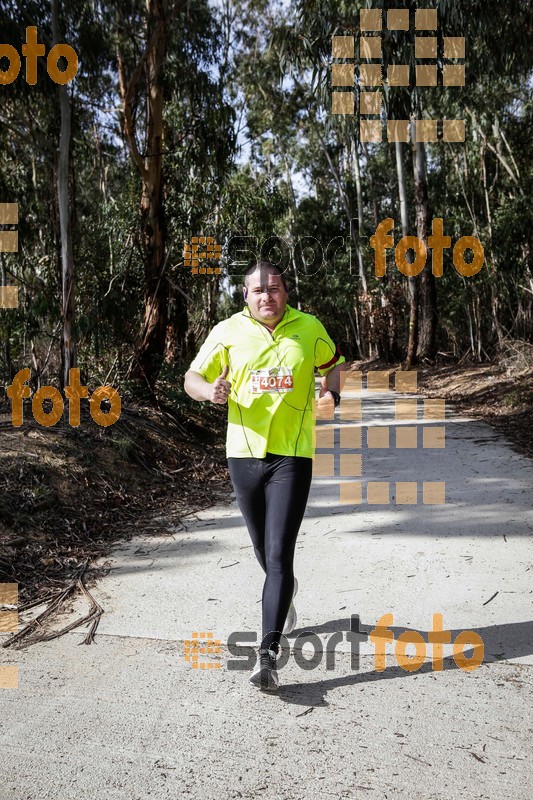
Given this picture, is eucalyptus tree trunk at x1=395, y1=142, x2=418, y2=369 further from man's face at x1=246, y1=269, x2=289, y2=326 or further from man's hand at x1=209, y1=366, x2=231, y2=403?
man's hand at x1=209, y1=366, x2=231, y2=403

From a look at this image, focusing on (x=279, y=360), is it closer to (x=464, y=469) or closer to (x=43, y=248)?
(x=464, y=469)

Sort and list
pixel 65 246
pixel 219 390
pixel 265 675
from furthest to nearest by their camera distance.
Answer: pixel 65 246 → pixel 219 390 → pixel 265 675

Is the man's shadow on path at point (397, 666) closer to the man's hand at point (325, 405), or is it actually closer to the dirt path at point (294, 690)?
the dirt path at point (294, 690)

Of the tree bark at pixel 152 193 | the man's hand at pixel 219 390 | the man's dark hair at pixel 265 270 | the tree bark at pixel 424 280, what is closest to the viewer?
the man's hand at pixel 219 390

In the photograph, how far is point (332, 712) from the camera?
287 cm

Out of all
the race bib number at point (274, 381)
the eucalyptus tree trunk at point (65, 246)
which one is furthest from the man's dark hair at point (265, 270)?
the eucalyptus tree trunk at point (65, 246)

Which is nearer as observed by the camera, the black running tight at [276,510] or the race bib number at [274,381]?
the black running tight at [276,510]

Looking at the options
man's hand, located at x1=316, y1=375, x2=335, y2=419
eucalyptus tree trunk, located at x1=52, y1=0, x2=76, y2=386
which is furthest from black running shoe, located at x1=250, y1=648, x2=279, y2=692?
eucalyptus tree trunk, located at x1=52, y1=0, x2=76, y2=386

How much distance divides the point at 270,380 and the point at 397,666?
138 centimetres

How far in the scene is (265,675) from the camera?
305 centimetres

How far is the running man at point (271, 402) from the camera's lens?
328 cm

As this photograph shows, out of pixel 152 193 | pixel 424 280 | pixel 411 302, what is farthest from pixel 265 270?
pixel 424 280

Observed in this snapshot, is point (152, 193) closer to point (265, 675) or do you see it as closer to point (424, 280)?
point (265, 675)

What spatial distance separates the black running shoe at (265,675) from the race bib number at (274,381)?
1.14 meters
